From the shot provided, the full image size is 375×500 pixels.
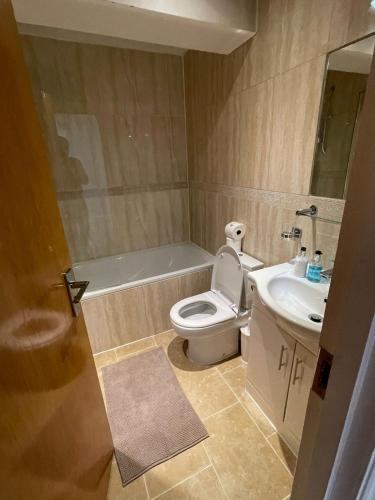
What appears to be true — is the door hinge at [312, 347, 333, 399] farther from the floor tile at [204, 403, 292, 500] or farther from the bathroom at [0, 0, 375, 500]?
the floor tile at [204, 403, 292, 500]

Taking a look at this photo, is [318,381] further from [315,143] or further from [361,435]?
[315,143]

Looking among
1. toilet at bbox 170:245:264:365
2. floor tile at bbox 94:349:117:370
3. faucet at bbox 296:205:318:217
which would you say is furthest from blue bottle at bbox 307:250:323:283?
floor tile at bbox 94:349:117:370

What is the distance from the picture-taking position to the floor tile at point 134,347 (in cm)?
197

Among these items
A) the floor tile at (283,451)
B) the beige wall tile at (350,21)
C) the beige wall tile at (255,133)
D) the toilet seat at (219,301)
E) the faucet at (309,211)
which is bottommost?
the floor tile at (283,451)

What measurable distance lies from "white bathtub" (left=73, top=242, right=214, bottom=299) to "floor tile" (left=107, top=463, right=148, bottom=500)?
146cm

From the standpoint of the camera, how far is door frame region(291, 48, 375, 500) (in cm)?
32

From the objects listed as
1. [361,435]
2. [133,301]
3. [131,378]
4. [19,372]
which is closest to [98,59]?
[133,301]

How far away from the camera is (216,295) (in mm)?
1914

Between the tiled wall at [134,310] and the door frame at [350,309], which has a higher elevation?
the door frame at [350,309]

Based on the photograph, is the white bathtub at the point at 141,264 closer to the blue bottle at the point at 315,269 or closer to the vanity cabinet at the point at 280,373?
the vanity cabinet at the point at 280,373

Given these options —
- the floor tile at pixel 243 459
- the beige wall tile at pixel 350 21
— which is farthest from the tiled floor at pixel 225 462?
the beige wall tile at pixel 350 21

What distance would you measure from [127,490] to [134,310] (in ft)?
3.66

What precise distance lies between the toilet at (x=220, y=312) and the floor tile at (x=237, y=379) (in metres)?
0.13

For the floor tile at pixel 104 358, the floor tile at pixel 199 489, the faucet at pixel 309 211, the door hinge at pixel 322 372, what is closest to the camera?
the door hinge at pixel 322 372
